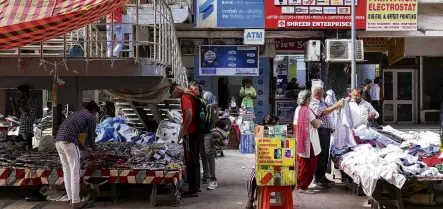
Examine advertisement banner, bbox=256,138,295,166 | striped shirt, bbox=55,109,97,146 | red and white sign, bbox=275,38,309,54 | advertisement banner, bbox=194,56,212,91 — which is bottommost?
advertisement banner, bbox=256,138,295,166

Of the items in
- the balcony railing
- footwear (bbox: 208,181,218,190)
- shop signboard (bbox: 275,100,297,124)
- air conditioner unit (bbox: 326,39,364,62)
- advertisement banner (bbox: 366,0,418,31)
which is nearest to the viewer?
the balcony railing

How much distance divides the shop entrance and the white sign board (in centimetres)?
719

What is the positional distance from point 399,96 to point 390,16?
588 centimetres

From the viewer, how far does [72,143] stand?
23.9 ft

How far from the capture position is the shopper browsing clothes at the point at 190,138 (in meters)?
8.26

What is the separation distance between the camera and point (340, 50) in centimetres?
1630

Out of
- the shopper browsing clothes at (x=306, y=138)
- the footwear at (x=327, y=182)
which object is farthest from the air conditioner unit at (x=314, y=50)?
the shopper browsing clothes at (x=306, y=138)

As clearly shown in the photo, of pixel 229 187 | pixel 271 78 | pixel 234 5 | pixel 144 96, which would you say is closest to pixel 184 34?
pixel 234 5

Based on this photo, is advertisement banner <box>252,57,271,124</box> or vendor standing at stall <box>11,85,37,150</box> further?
advertisement banner <box>252,57,271,124</box>

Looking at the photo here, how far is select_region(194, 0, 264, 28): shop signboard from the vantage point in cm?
1614

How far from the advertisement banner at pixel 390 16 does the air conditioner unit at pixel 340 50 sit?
2.50ft

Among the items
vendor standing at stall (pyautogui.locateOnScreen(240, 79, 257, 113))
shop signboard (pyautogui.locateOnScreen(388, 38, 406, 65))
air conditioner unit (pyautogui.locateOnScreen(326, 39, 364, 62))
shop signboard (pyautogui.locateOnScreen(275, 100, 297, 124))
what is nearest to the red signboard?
air conditioner unit (pyautogui.locateOnScreen(326, 39, 364, 62))

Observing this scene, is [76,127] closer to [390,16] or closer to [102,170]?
[102,170]

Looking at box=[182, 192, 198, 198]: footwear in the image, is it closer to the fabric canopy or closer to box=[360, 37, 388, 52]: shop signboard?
the fabric canopy
